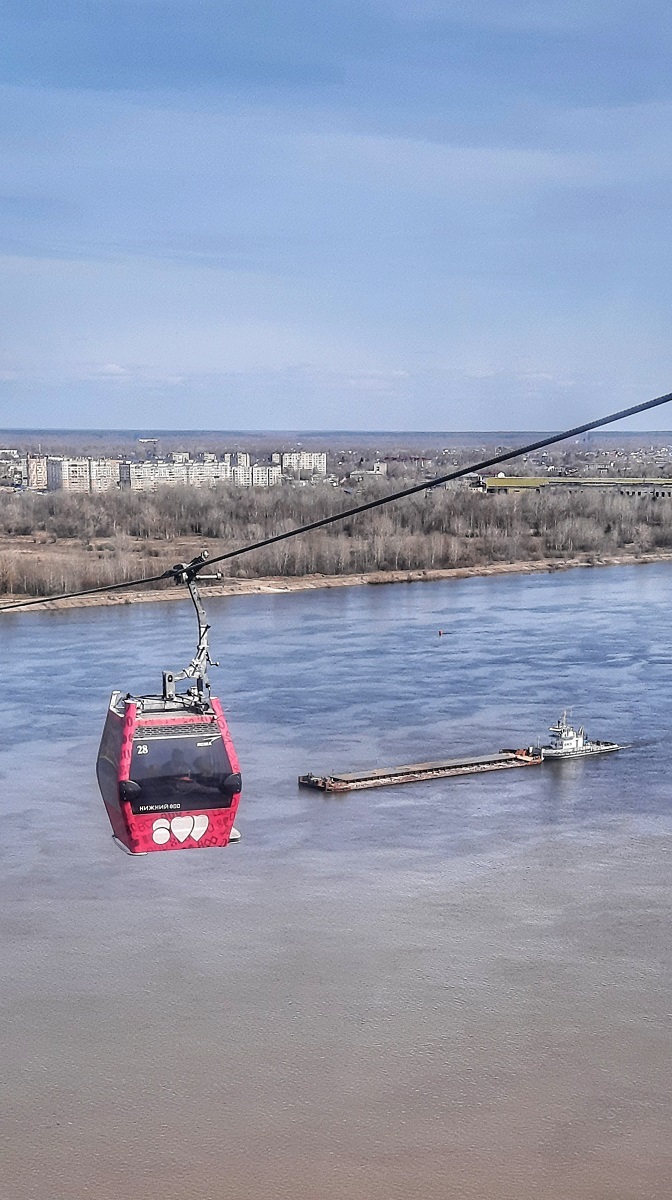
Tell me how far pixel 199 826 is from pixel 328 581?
20.3 meters

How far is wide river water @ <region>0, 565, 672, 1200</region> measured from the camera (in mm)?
6719

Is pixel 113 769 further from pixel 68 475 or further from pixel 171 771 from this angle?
pixel 68 475

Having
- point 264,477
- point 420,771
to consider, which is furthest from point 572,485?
point 420,771

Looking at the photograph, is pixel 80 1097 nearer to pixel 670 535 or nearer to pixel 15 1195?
pixel 15 1195

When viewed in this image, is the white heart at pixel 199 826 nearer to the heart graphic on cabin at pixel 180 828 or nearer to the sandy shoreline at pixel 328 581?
the heart graphic on cabin at pixel 180 828

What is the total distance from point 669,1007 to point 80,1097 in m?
3.02

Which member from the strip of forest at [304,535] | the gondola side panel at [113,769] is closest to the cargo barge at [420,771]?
the gondola side panel at [113,769]

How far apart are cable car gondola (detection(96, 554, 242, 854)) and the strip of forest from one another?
1753cm

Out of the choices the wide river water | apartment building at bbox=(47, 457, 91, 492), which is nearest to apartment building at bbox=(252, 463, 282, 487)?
apartment building at bbox=(47, 457, 91, 492)

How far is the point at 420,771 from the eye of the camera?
12336 millimetres

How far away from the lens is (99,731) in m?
13.7

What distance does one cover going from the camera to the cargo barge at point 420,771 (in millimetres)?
11930

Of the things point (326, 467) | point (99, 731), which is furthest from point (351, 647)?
point (326, 467)

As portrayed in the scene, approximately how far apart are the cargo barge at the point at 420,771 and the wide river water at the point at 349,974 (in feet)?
0.43
